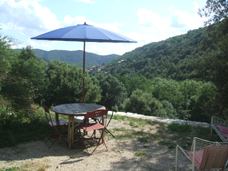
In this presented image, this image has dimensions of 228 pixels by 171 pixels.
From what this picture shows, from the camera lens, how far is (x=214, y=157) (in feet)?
7.53

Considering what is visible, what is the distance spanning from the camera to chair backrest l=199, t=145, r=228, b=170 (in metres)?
2.24

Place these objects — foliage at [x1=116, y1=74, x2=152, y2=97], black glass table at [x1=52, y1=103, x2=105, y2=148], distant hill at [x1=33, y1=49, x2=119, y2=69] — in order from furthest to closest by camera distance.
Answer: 1. distant hill at [x1=33, y1=49, x2=119, y2=69]
2. foliage at [x1=116, y1=74, x2=152, y2=97]
3. black glass table at [x1=52, y1=103, x2=105, y2=148]

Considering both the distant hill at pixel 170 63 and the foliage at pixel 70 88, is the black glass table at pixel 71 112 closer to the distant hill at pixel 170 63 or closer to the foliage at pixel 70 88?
the foliage at pixel 70 88

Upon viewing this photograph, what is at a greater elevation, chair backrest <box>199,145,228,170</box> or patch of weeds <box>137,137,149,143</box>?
chair backrest <box>199,145,228,170</box>

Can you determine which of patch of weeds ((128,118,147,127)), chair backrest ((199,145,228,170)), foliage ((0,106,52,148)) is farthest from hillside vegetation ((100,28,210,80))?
chair backrest ((199,145,228,170))

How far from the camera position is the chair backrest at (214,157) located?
88.3 inches

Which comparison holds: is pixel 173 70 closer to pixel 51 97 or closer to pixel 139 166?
pixel 51 97

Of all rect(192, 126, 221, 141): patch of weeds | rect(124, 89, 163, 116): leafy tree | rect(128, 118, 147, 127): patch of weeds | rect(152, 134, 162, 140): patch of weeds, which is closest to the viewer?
rect(192, 126, 221, 141): patch of weeds

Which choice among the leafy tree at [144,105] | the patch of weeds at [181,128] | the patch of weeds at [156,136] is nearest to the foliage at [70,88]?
the leafy tree at [144,105]

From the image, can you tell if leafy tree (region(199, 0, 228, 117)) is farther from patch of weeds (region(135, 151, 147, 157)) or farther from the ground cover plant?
patch of weeds (region(135, 151, 147, 157))

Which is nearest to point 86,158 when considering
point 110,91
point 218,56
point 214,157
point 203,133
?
point 214,157

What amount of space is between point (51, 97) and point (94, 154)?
64.9 ft

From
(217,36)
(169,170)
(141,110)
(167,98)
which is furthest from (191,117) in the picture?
(169,170)

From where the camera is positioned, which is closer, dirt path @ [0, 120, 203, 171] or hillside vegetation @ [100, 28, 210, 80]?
dirt path @ [0, 120, 203, 171]
